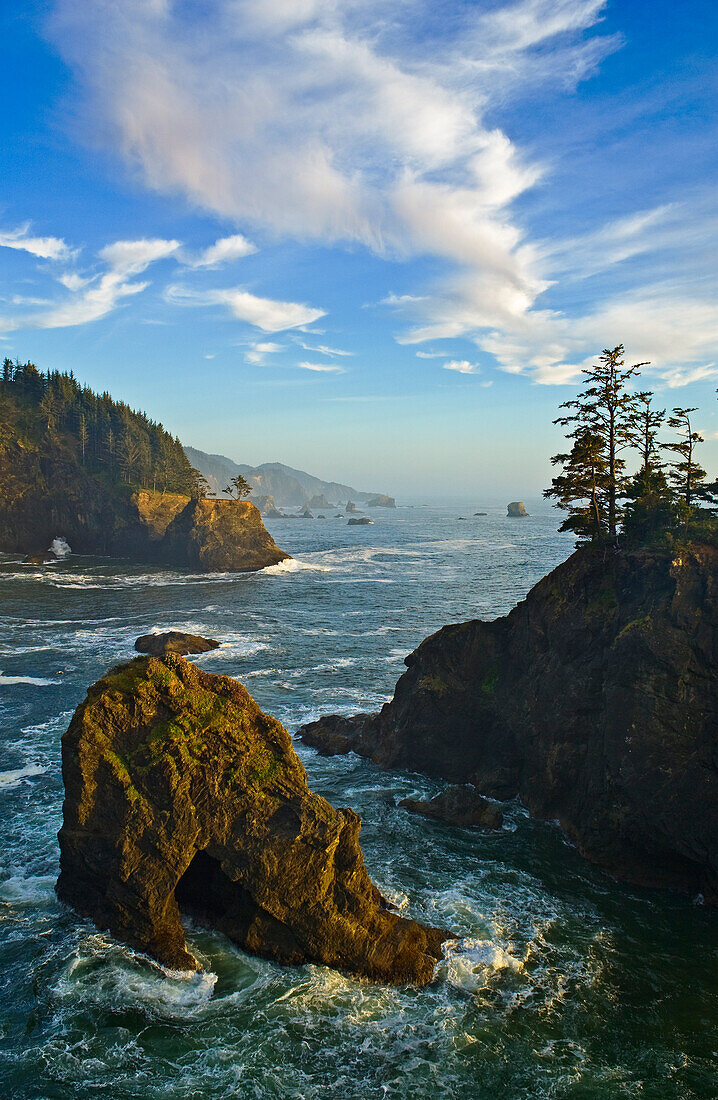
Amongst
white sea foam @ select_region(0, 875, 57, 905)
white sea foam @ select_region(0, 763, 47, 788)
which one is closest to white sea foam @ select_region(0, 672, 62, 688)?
white sea foam @ select_region(0, 763, 47, 788)

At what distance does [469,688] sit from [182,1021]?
69.3 feet

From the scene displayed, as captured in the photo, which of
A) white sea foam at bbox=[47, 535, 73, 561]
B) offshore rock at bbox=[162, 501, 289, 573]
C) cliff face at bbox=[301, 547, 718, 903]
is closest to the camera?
cliff face at bbox=[301, 547, 718, 903]

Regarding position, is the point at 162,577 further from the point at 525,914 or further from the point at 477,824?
the point at 525,914

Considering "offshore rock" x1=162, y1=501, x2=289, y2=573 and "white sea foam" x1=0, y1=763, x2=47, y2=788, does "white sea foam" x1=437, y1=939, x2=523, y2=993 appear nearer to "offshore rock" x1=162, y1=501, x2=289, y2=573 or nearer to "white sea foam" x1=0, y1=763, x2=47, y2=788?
"white sea foam" x1=0, y1=763, x2=47, y2=788

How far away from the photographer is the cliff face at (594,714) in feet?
80.6

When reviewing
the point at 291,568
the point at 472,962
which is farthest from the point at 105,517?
the point at 472,962

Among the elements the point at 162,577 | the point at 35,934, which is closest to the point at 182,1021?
the point at 35,934

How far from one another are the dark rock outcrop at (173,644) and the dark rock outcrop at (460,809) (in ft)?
96.4

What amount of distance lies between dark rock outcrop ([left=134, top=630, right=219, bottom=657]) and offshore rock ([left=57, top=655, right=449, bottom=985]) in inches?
1248

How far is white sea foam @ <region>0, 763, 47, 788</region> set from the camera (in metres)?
31.3

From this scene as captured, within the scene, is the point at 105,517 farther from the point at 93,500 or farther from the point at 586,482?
the point at 586,482

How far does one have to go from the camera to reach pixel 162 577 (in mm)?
98062

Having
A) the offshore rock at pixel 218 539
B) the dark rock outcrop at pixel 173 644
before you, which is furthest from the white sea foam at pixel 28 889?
the offshore rock at pixel 218 539

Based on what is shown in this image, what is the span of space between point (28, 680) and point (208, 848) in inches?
1301
